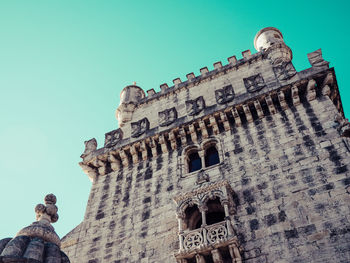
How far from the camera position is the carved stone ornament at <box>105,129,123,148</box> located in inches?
688

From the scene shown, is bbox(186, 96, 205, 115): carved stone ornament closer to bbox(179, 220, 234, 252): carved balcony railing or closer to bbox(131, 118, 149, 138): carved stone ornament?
bbox(131, 118, 149, 138): carved stone ornament

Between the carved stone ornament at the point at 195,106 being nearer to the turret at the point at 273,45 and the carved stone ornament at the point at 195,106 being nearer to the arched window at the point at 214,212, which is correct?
the turret at the point at 273,45

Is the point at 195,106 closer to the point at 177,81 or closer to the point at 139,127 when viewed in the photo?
the point at 139,127

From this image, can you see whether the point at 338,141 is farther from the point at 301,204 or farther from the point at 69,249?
the point at 69,249

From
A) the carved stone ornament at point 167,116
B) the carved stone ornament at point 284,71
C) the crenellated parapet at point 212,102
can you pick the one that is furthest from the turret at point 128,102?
the carved stone ornament at point 284,71

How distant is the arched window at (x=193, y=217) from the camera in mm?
12517

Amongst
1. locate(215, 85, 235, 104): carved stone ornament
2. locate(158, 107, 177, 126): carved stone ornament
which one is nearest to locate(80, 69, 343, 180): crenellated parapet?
locate(215, 85, 235, 104): carved stone ornament

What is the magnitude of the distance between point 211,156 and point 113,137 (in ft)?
17.7

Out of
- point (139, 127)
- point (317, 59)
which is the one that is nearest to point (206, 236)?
point (139, 127)

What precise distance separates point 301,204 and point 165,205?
4957 mm

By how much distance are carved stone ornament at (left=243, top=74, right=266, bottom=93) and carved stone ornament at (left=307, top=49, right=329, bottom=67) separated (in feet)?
7.20

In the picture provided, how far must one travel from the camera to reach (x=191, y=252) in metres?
10.8

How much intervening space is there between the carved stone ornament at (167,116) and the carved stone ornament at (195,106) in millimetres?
747

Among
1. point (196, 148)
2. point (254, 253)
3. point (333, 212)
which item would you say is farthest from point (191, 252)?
point (196, 148)
